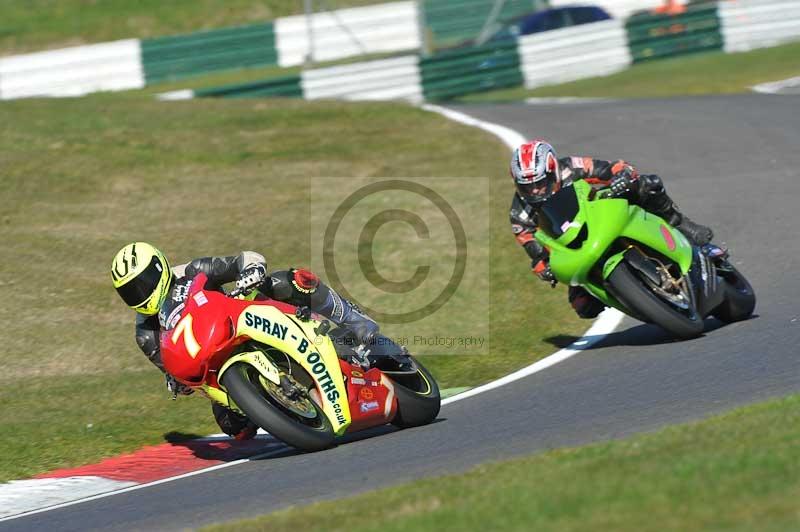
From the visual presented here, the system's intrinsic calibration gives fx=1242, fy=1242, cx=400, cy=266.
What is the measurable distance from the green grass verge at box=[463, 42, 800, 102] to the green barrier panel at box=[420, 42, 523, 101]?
0.26 metres

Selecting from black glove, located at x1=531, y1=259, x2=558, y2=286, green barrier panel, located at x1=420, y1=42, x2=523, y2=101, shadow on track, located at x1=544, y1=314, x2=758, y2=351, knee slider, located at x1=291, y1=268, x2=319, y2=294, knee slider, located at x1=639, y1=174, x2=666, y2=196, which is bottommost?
shadow on track, located at x1=544, y1=314, x2=758, y2=351

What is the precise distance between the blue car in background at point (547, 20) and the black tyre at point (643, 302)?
18.9 m

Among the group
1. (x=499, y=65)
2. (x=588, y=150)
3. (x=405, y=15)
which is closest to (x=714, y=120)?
(x=588, y=150)

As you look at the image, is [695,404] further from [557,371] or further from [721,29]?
[721,29]

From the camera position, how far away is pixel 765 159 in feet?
49.4

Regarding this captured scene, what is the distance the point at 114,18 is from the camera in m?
36.2

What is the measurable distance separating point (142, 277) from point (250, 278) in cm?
67

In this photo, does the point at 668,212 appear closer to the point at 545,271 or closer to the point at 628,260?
the point at 628,260

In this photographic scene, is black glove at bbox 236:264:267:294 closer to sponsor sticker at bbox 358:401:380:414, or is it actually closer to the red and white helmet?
sponsor sticker at bbox 358:401:380:414

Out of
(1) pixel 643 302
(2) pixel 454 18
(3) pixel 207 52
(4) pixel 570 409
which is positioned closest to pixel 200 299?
(4) pixel 570 409

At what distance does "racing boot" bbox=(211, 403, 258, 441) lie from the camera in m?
→ 7.95

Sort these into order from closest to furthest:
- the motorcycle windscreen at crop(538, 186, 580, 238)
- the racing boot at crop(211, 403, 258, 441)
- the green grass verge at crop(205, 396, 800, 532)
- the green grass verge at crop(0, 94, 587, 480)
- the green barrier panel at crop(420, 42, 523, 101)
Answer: the green grass verge at crop(205, 396, 800, 532) < the racing boot at crop(211, 403, 258, 441) < the motorcycle windscreen at crop(538, 186, 580, 238) < the green grass verge at crop(0, 94, 587, 480) < the green barrier panel at crop(420, 42, 523, 101)

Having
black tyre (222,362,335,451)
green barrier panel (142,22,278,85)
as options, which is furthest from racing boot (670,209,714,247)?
green barrier panel (142,22,278,85)

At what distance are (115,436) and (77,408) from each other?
93cm
